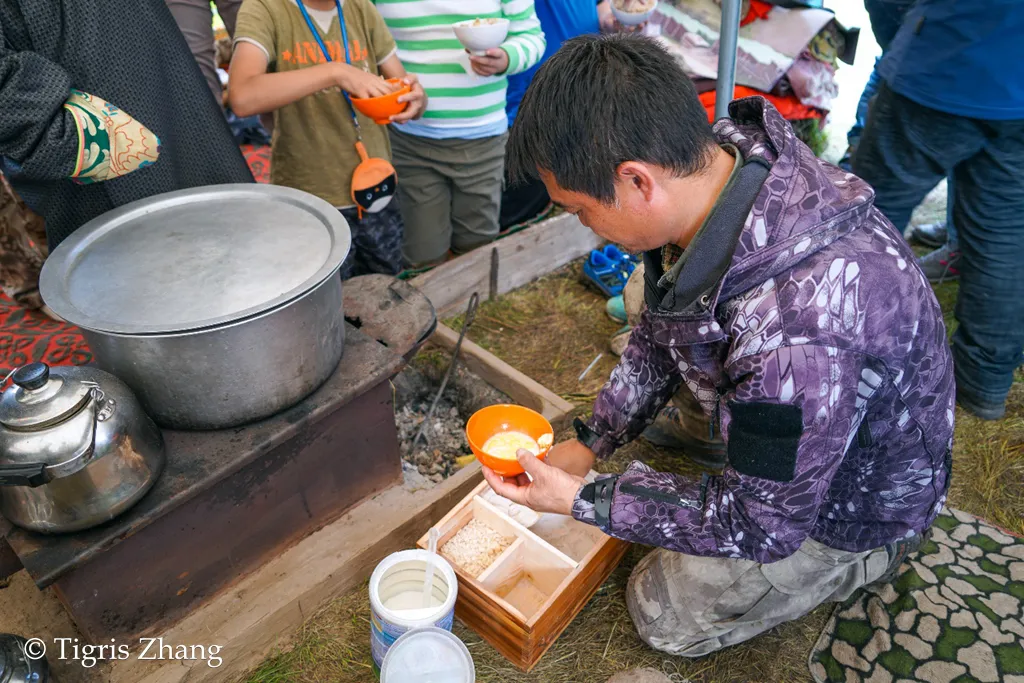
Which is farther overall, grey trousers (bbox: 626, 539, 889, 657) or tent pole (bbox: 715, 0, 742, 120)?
tent pole (bbox: 715, 0, 742, 120)

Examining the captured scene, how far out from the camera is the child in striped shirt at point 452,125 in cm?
330

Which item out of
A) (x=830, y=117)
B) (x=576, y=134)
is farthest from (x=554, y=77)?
(x=830, y=117)

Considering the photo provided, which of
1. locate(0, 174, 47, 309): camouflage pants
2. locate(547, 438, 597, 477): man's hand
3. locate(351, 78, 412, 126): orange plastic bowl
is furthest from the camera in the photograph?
locate(0, 174, 47, 309): camouflage pants

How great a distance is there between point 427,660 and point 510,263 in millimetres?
2543

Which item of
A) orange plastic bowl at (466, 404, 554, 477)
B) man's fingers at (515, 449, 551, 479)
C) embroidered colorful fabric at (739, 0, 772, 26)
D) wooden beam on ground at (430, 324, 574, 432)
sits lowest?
wooden beam on ground at (430, 324, 574, 432)

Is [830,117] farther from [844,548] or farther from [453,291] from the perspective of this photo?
[844,548]

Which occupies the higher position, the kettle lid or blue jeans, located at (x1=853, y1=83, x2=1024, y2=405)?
the kettle lid

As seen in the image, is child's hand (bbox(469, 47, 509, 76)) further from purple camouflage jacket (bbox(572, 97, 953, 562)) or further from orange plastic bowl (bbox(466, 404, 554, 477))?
orange plastic bowl (bbox(466, 404, 554, 477))

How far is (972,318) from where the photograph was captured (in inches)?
129

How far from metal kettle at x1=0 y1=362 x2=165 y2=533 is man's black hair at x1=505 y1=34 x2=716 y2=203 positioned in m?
1.23

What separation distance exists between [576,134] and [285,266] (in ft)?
3.05

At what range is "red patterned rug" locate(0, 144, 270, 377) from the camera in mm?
3164

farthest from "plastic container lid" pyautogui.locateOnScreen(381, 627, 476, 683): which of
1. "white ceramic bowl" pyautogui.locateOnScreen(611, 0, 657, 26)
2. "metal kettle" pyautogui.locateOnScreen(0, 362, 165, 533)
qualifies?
"white ceramic bowl" pyautogui.locateOnScreen(611, 0, 657, 26)

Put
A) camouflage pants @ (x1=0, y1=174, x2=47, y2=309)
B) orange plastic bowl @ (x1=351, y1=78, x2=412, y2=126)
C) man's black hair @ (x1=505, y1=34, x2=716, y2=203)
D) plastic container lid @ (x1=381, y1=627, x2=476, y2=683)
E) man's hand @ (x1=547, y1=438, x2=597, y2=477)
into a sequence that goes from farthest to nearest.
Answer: camouflage pants @ (x1=0, y1=174, x2=47, y2=309)
orange plastic bowl @ (x1=351, y1=78, x2=412, y2=126)
man's hand @ (x1=547, y1=438, x2=597, y2=477)
plastic container lid @ (x1=381, y1=627, x2=476, y2=683)
man's black hair @ (x1=505, y1=34, x2=716, y2=203)
